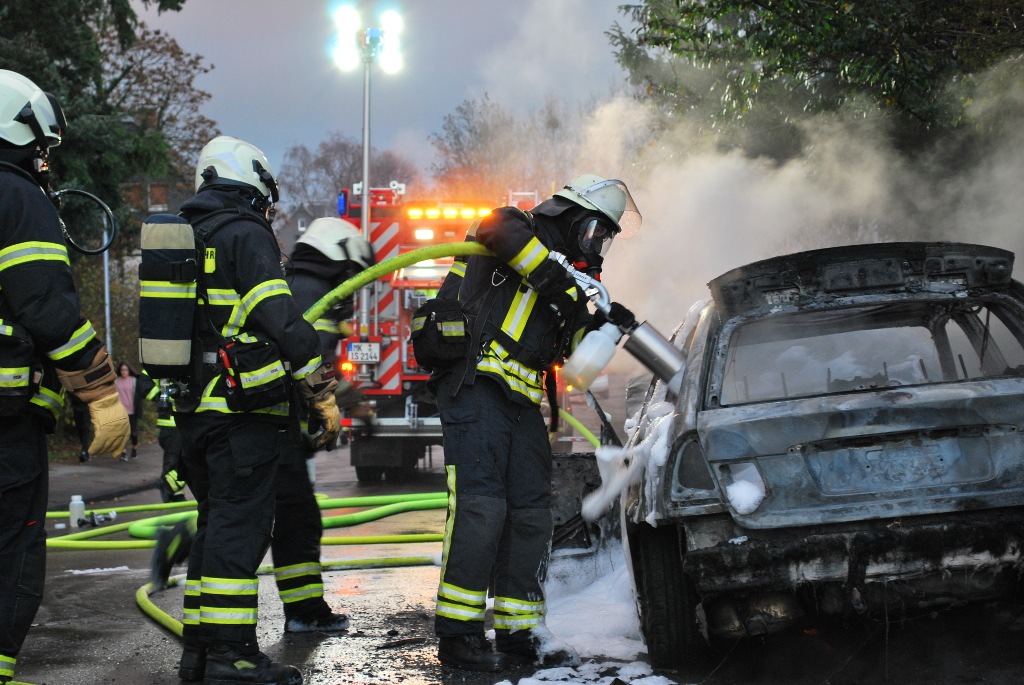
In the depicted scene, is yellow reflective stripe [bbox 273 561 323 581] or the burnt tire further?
yellow reflective stripe [bbox 273 561 323 581]

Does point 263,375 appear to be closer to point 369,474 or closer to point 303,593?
point 303,593

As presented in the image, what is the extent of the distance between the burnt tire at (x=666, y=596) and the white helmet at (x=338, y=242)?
7.67 feet

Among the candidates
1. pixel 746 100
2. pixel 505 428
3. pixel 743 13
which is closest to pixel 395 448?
pixel 746 100

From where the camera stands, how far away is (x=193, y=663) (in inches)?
Answer: 172

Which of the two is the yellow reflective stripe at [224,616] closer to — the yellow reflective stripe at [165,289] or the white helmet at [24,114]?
the yellow reflective stripe at [165,289]

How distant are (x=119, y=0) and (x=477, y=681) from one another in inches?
532

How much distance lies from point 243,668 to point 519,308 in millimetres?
1712

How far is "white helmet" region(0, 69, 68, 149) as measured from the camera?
3.88m

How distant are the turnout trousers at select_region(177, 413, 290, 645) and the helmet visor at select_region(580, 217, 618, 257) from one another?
1424mm

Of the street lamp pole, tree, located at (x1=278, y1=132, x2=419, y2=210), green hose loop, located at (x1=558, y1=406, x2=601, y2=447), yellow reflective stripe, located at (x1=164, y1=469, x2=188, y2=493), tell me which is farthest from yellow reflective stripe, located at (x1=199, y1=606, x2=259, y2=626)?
tree, located at (x1=278, y1=132, x2=419, y2=210)

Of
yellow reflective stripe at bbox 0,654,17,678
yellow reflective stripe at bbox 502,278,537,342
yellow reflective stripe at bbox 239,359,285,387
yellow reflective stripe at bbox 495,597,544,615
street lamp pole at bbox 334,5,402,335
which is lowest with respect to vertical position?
yellow reflective stripe at bbox 0,654,17,678

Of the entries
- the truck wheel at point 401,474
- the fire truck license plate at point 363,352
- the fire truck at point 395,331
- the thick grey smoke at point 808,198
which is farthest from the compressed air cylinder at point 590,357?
the truck wheel at point 401,474

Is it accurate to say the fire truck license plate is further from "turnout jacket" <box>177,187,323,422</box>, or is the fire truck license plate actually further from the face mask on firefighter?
"turnout jacket" <box>177,187,323,422</box>

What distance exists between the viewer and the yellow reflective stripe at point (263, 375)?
170 inches
